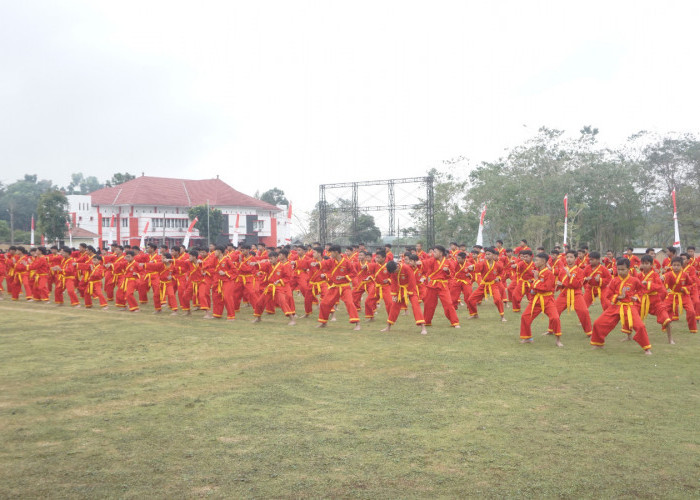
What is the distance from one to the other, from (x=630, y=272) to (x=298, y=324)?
5.77 metres

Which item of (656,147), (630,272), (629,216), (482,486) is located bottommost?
(482,486)

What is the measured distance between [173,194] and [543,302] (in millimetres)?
44745

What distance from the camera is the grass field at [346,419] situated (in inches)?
143

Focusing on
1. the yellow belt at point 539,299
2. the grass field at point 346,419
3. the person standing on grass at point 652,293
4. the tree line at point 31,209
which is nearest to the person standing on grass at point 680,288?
the person standing on grass at point 652,293

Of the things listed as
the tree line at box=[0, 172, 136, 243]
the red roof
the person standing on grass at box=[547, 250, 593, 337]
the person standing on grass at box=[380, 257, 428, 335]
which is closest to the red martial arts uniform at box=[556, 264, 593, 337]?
the person standing on grass at box=[547, 250, 593, 337]

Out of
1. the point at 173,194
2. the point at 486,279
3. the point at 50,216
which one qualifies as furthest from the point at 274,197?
the point at 486,279

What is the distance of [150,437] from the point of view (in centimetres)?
441

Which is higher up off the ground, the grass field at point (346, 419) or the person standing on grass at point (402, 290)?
the person standing on grass at point (402, 290)

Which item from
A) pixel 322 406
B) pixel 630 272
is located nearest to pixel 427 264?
pixel 630 272

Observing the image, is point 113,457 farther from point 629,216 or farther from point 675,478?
point 629,216

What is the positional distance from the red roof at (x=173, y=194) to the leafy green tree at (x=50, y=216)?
11.0 metres

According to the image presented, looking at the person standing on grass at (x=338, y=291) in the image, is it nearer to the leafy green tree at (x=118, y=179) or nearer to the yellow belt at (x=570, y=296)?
the yellow belt at (x=570, y=296)

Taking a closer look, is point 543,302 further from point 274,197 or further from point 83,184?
point 83,184

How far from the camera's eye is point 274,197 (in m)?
64.6
